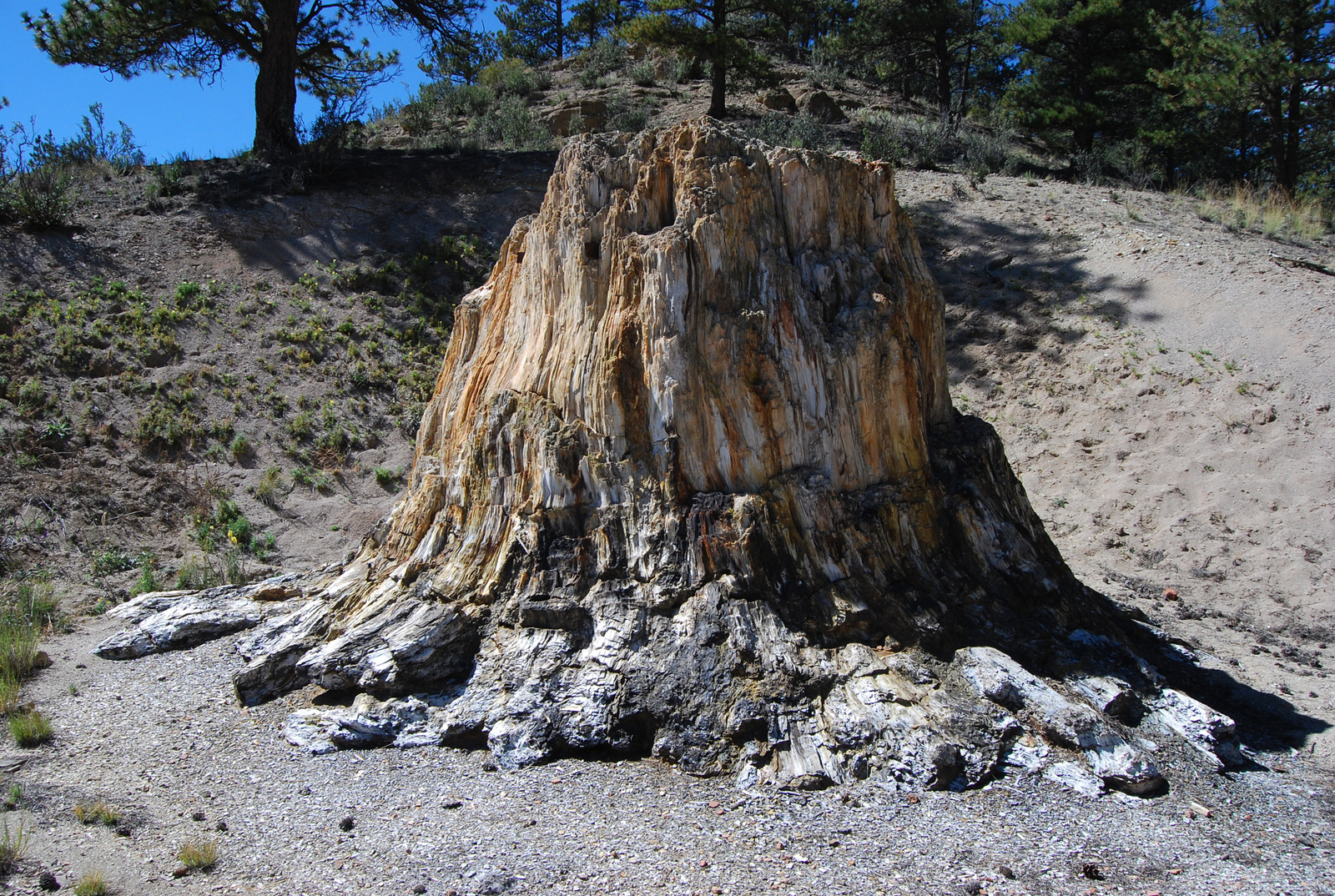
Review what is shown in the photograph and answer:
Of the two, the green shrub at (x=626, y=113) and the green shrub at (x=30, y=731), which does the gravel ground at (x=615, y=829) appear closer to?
the green shrub at (x=30, y=731)

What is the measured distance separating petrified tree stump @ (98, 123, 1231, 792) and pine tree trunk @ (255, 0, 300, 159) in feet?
44.9

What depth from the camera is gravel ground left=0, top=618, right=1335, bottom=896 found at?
3.92m

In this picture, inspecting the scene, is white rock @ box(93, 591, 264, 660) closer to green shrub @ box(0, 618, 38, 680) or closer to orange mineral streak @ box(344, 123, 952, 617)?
green shrub @ box(0, 618, 38, 680)

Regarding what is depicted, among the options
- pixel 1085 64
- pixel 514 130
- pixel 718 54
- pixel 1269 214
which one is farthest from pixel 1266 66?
pixel 514 130

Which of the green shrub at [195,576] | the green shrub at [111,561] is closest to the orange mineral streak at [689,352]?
the green shrub at [195,576]

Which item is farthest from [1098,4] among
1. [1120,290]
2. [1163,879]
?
[1163,879]

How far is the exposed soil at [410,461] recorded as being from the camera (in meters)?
4.13

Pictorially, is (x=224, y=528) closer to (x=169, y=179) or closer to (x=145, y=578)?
(x=145, y=578)

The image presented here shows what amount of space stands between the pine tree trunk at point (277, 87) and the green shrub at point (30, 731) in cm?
1484

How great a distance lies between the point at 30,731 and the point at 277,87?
625 inches

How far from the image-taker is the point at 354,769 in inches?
201

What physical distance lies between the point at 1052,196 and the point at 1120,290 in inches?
159

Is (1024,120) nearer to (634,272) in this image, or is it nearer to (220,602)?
(634,272)

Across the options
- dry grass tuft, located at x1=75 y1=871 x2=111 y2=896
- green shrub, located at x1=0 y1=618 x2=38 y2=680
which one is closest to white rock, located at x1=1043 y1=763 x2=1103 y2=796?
dry grass tuft, located at x1=75 y1=871 x2=111 y2=896
